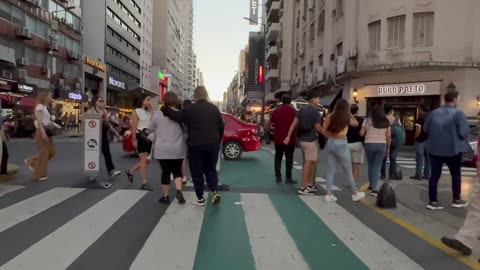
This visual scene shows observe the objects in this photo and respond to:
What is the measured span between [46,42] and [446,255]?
42.2 m

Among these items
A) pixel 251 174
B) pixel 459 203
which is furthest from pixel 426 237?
pixel 251 174

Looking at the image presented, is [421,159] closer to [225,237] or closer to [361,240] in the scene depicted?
[361,240]

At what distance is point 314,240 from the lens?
16.5ft

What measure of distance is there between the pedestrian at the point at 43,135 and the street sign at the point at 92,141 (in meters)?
0.89

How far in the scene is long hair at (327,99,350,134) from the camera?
7172 mm

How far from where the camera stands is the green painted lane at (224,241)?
4.17m

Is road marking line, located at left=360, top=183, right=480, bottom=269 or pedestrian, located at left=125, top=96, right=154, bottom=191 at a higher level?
pedestrian, located at left=125, top=96, right=154, bottom=191

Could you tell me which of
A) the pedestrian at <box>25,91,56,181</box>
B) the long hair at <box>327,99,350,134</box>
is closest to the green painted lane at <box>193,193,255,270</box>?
the long hair at <box>327,99,350,134</box>

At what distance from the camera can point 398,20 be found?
24.3 metres

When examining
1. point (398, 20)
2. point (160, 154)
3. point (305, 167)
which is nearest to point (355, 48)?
point (398, 20)

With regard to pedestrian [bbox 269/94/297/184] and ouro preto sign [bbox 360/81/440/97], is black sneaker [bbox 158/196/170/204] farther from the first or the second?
ouro preto sign [bbox 360/81/440/97]

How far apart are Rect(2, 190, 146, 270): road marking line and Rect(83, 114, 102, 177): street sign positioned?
1.62 meters

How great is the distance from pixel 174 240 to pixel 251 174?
5664 millimetres

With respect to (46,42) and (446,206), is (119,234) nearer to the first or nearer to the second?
(446,206)
